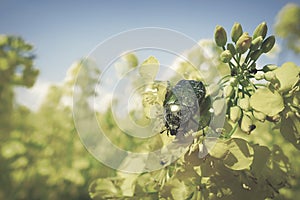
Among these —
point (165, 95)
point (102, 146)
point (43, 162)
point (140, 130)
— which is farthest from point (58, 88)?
point (165, 95)

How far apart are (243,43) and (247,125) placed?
14 cm

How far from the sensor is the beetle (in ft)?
1.73

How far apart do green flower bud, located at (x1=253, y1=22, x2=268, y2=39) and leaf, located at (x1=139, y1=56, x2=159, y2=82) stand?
18cm

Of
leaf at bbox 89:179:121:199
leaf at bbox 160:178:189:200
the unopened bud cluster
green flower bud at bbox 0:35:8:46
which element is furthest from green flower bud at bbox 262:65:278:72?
green flower bud at bbox 0:35:8:46

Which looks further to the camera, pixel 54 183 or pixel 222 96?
pixel 54 183

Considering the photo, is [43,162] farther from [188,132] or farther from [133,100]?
[188,132]

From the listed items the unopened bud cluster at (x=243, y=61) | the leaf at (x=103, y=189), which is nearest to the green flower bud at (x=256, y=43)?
the unopened bud cluster at (x=243, y=61)

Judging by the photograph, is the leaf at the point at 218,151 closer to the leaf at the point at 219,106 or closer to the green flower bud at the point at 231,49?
the leaf at the point at 219,106

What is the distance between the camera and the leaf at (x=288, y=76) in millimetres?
568

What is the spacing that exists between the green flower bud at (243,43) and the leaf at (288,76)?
0.07 m

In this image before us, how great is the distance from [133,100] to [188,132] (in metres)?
0.18

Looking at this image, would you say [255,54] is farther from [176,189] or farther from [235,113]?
[176,189]

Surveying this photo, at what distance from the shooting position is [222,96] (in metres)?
0.58

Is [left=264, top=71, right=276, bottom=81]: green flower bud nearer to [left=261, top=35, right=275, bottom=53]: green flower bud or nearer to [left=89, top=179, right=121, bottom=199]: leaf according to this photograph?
[left=261, top=35, right=275, bottom=53]: green flower bud
